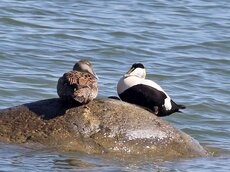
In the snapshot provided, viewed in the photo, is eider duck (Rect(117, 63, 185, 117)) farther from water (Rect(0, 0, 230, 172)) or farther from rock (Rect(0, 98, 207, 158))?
water (Rect(0, 0, 230, 172))

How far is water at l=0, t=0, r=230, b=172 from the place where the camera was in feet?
26.2

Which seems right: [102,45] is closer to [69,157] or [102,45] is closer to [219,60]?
[219,60]

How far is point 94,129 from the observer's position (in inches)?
316

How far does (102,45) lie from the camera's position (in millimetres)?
15570

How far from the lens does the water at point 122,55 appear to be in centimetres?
798

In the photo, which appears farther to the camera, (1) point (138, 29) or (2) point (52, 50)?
(1) point (138, 29)

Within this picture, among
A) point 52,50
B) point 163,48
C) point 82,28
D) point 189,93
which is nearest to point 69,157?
point 189,93

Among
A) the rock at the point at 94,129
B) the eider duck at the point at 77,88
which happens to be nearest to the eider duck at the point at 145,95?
the rock at the point at 94,129

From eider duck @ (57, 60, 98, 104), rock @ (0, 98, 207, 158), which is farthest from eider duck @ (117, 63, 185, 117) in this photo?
eider duck @ (57, 60, 98, 104)

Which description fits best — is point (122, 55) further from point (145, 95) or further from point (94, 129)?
point (94, 129)

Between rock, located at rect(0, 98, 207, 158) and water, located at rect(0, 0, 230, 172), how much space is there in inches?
6.3

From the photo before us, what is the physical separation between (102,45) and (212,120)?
4855 millimetres

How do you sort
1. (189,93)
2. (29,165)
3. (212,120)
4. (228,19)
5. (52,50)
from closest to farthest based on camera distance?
(29,165)
(212,120)
(189,93)
(52,50)
(228,19)

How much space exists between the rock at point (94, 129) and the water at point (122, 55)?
160 mm
